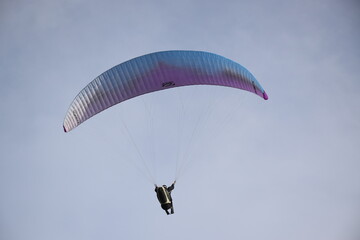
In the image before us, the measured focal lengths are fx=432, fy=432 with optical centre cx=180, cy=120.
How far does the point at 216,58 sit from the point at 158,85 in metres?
3.11

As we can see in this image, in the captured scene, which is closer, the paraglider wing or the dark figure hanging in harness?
the paraglider wing

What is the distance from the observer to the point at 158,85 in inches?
832

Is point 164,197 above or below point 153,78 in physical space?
below

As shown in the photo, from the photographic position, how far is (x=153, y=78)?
2078 cm

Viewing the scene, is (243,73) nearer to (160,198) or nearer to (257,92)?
(257,92)

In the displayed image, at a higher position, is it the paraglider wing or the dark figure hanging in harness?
the paraglider wing

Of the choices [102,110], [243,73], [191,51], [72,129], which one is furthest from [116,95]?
[243,73]

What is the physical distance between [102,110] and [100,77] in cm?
168

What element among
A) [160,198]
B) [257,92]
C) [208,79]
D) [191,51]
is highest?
[191,51]

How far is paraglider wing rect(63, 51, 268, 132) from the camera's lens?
20438mm

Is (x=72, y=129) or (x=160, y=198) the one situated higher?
(x=72, y=129)

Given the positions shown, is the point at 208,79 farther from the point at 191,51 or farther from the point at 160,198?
the point at 160,198

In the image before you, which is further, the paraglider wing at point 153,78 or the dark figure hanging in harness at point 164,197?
the dark figure hanging in harness at point 164,197

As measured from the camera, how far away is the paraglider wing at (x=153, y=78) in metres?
20.4
